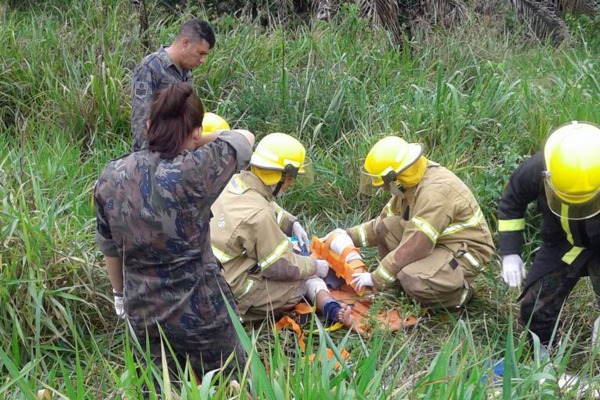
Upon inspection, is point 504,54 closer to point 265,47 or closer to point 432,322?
point 265,47

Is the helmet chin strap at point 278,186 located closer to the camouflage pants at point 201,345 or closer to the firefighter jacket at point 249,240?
the firefighter jacket at point 249,240

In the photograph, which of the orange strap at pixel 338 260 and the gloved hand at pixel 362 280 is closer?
the gloved hand at pixel 362 280

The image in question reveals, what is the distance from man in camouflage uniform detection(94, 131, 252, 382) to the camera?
2.65 m

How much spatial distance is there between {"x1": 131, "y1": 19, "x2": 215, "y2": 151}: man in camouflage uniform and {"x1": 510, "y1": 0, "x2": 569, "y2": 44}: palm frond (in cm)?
570

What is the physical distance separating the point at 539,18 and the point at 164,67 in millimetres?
6304

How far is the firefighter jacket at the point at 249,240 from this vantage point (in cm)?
370

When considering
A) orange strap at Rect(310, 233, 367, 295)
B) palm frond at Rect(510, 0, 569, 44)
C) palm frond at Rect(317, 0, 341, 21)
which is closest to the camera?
orange strap at Rect(310, 233, 367, 295)

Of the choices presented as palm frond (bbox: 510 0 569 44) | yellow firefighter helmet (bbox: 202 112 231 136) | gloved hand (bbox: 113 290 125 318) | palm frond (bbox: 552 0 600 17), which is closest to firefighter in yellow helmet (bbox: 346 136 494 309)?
yellow firefighter helmet (bbox: 202 112 231 136)

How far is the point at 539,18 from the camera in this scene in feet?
30.8

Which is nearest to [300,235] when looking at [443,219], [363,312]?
[363,312]

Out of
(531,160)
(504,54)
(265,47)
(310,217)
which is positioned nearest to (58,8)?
(265,47)

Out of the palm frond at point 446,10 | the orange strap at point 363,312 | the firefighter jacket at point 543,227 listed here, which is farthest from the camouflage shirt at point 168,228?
the palm frond at point 446,10

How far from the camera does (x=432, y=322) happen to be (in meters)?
4.13

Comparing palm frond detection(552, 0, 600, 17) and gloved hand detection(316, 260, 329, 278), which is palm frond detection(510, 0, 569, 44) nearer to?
palm frond detection(552, 0, 600, 17)
